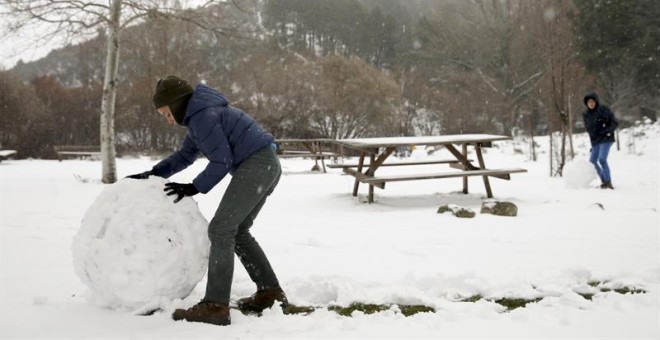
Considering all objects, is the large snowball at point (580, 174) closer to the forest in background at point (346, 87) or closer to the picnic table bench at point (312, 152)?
Answer: the picnic table bench at point (312, 152)

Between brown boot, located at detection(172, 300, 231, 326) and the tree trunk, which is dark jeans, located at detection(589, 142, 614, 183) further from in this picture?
the tree trunk

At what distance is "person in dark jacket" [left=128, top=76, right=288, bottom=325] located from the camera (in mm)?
2787

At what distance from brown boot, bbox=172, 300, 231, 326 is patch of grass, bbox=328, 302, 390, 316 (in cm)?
70

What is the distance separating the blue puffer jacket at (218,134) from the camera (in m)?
2.78

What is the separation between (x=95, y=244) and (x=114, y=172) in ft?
29.4

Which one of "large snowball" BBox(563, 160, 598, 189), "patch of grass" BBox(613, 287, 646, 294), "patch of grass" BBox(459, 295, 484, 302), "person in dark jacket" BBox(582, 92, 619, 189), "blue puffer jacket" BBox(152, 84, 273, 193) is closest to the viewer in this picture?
"blue puffer jacket" BBox(152, 84, 273, 193)

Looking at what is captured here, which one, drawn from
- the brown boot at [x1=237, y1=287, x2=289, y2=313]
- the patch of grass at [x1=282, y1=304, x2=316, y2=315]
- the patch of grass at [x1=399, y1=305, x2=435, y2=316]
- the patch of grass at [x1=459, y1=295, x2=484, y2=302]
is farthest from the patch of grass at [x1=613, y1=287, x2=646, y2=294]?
the brown boot at [x1=237, y1=287, x2=289, y2=313]

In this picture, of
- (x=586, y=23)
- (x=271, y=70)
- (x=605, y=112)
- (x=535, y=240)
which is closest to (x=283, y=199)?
(x=535, y=240)

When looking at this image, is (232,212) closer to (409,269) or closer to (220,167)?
(220,167)

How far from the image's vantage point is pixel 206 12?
11625 mm

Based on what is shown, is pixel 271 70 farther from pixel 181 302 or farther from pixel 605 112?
pixel 181 302

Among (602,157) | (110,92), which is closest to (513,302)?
(602,157)

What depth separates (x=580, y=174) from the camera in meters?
8.93

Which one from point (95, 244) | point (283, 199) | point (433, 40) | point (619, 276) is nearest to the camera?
point (95, 244)
